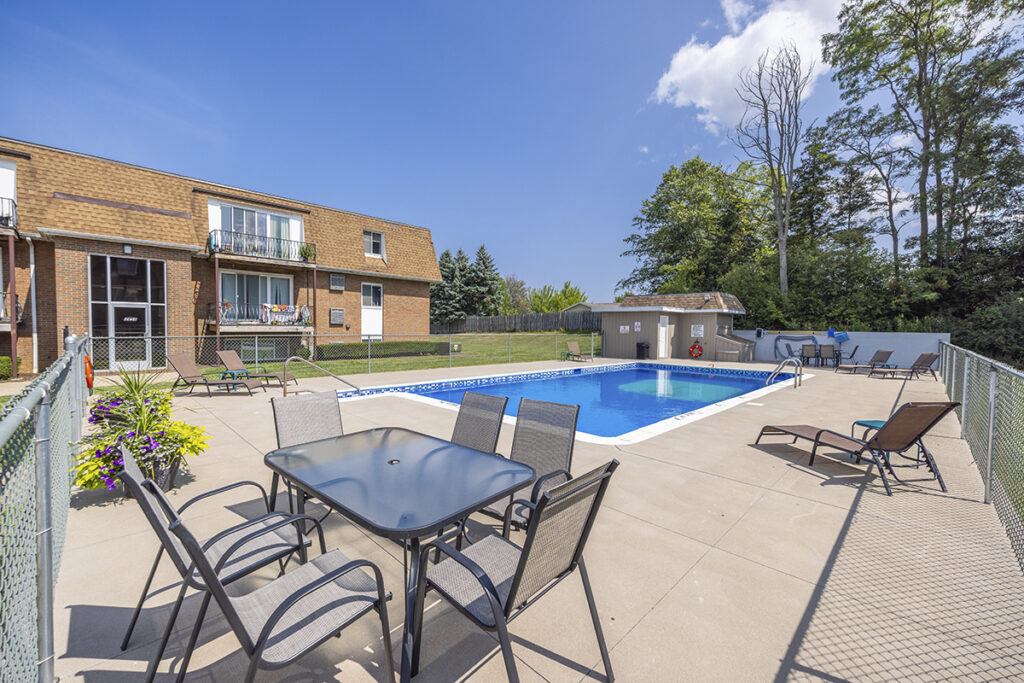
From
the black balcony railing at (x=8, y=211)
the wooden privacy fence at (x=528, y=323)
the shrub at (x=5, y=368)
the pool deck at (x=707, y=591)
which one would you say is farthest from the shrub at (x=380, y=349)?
the pool deck at (x=707, y=591)

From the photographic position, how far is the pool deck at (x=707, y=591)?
73.5 inches

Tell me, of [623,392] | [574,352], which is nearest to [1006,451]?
[623,392]

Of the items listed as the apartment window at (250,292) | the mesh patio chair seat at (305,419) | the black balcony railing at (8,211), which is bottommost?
the mesh patio chair seat at (305,419)

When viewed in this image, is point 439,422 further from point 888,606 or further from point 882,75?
point 882,75

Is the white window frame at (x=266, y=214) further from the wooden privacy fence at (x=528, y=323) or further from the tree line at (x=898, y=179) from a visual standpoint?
the tree line at (x=898, y=179)

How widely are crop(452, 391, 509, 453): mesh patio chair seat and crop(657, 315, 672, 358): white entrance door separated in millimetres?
15839

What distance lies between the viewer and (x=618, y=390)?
1255 cm

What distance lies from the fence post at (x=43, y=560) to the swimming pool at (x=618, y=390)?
680 cm

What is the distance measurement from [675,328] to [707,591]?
1825 centimetres

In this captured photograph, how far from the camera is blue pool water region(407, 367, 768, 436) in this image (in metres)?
9.09

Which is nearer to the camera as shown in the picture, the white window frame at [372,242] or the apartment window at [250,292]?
the apartment window at [250,292]

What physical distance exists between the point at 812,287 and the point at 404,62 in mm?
20575

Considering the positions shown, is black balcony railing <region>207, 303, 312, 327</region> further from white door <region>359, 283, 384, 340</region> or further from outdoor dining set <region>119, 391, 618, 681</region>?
outdoor dining set <region>119, 391, 618, 681</region>

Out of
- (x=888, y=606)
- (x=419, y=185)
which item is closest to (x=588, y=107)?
(x=419, y=185)
